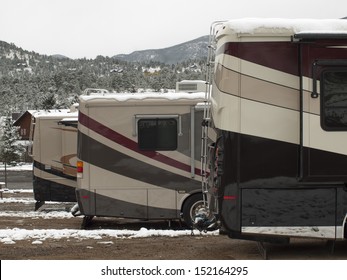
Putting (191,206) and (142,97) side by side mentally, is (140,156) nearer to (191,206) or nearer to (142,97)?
(142,97)

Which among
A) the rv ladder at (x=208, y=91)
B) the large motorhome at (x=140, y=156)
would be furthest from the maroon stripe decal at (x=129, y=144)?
the rv ladder at (x=208, y=91)

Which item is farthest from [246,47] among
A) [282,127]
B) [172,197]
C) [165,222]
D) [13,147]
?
[13,147]

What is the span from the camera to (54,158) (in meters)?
14.6

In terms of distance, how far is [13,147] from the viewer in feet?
171

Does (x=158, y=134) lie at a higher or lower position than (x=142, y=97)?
lower

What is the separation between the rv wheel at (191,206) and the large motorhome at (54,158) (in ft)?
14.6

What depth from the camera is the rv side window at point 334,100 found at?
281 inches

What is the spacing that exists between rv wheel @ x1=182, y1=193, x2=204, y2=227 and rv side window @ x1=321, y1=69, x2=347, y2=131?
4216 mm

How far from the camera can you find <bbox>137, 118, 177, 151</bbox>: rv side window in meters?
11.0

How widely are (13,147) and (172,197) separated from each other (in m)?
43.7

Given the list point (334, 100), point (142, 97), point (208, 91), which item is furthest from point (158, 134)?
point (334, 100)

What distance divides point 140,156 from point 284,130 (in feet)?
14.3

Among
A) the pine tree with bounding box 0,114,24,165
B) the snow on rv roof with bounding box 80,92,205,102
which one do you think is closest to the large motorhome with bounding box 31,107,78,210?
the snow on rv roof with bounding box 80,92,205,102

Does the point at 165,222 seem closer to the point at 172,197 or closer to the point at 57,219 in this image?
the point at 172,197
